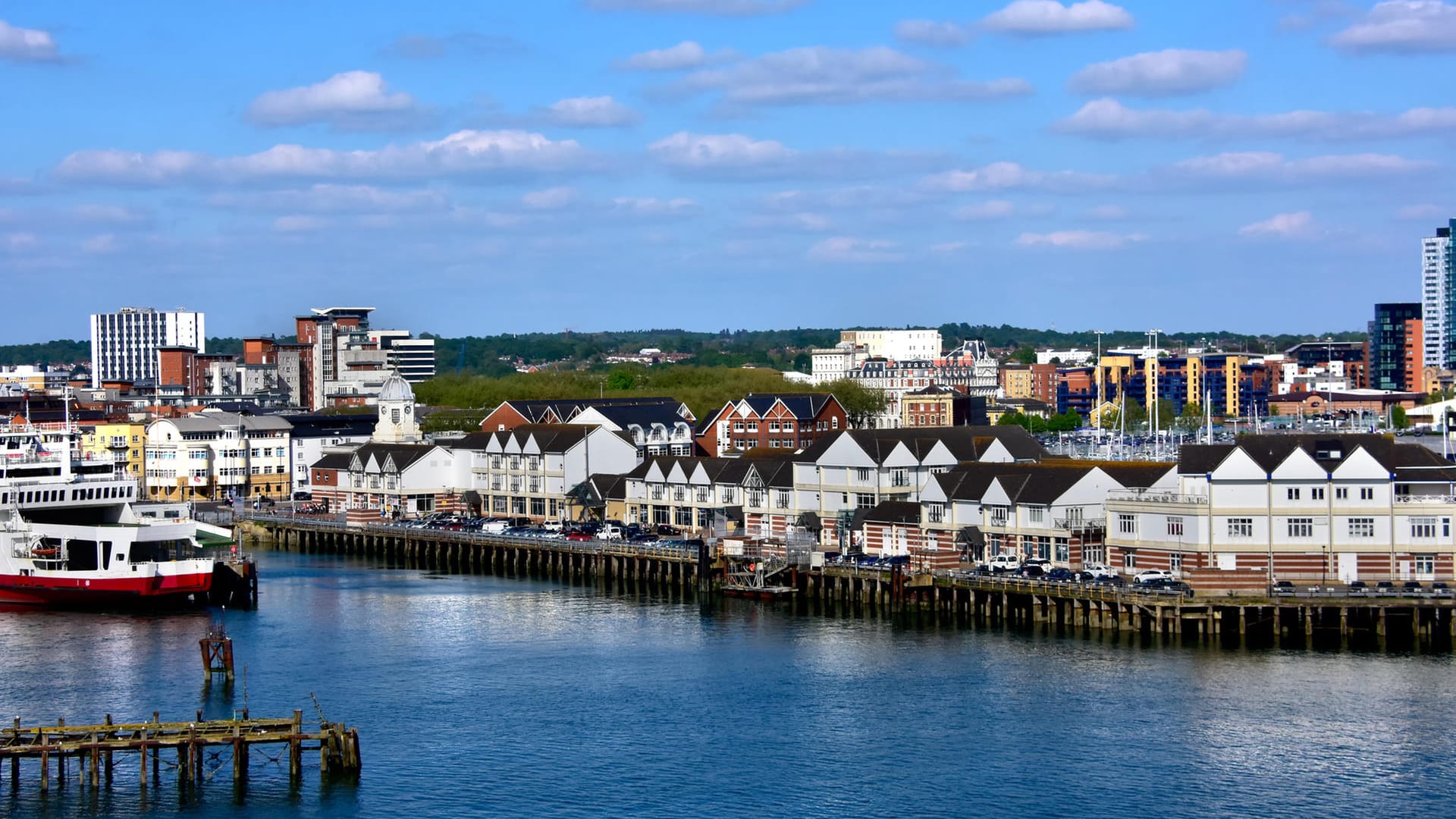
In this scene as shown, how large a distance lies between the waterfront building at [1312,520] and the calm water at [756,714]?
4926mm

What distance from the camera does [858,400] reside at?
417ft

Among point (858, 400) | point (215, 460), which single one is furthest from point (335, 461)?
point (858, 400)

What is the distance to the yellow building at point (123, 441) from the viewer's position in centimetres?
10862

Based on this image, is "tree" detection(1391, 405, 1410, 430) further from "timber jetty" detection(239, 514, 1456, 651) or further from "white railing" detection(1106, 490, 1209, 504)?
"white railing" detection(1106, 490, 1209, 504)

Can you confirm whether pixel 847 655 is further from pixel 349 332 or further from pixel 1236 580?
pixel 349 332

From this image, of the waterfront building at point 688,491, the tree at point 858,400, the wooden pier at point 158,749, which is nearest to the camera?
the wooden pier at point 158,749

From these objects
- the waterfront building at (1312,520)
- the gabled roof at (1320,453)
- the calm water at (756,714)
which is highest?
the gabled roof at (1320,453)

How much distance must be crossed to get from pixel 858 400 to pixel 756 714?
84.7 meters

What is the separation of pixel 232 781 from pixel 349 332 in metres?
146

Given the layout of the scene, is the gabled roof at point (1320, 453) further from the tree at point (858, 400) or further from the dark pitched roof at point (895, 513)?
the tree at point (858, 400)

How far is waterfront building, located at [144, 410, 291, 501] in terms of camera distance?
10644 cm

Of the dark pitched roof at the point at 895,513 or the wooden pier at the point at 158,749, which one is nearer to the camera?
the wooden pier at the point at 158,749

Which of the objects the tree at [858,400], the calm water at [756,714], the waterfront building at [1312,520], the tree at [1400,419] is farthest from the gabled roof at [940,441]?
the tree at [1400,419]

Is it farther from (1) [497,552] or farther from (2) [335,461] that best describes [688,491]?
(2) [335,461]
